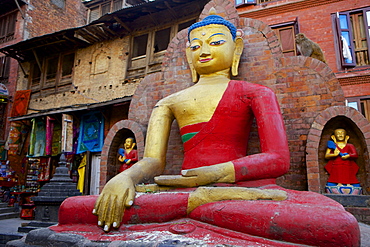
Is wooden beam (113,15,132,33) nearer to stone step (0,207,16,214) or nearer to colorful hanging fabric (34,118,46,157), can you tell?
colorful hanging fabric (34,118,46,157)

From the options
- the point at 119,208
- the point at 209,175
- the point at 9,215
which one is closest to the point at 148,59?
the point at 9,215

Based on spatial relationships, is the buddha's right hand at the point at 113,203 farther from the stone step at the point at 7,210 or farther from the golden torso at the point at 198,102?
the stone step at the point at 7,210

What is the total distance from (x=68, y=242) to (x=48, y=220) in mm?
3975

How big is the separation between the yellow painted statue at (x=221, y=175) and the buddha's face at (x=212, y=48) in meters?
0.01

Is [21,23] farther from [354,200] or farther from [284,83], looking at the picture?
[354,200]

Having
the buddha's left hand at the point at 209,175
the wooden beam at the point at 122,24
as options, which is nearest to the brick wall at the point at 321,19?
the wooden beam at the point at 122,24

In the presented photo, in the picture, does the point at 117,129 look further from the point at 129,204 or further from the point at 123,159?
the point at 129,204

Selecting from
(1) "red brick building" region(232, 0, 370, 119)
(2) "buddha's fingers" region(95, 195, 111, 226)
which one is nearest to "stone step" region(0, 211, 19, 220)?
(2) "buddha's fingers" region(95, 195, 111, 226)

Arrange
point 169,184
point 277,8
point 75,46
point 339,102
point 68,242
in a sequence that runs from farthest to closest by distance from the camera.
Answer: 1. point 75,46
2. point 277,8
3. point 339,102
4. point 169,184
5. point 68,242

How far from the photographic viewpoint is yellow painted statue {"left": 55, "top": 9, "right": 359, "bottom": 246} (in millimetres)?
1948

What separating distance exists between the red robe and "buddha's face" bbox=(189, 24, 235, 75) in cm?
180

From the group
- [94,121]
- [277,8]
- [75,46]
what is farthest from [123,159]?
[75,46]

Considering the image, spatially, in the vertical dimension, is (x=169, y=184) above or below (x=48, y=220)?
above

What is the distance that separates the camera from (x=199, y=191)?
242cm
